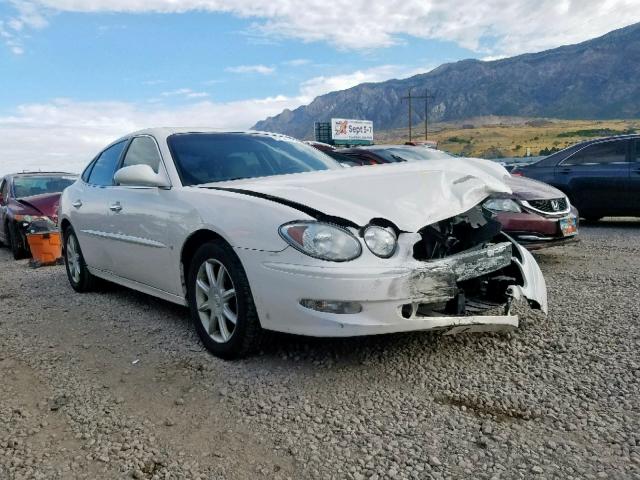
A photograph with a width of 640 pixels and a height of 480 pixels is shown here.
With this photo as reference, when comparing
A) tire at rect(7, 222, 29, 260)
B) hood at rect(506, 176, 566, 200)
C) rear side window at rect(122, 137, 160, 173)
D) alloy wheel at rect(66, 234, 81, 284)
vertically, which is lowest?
tire at rect(7, 222, 29, 260)

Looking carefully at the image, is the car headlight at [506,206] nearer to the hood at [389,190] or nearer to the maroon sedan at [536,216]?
the maroon sedan at [536,216]

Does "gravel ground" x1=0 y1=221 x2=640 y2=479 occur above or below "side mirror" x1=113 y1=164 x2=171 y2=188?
below

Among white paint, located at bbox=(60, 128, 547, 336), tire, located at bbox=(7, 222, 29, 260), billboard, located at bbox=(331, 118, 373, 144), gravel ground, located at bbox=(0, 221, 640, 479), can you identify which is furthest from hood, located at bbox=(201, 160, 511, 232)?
billboard, located at bbox=(331, 118, 373, 144)

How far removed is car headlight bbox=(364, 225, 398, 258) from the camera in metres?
2.87

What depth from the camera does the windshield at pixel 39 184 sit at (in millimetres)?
9594

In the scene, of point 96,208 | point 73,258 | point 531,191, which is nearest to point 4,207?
point 73,258

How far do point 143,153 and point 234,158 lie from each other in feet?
2.66

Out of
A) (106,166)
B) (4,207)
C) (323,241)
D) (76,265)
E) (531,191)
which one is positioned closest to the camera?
(323,241)

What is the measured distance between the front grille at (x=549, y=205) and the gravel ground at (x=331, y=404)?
179cm

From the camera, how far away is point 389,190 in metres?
3.20

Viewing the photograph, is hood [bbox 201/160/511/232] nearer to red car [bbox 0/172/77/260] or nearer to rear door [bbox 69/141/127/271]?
rear door [bbox 69/141/127/271]

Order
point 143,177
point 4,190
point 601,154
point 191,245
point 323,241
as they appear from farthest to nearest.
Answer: point 4,190 < point 601,154 < point 143,177 < point 191,245 < point 323,241

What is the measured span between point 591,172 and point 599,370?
6.76 meters

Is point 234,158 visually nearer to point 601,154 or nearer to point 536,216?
point 536,216
